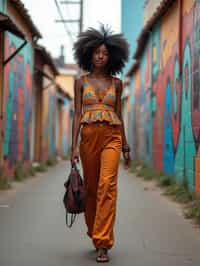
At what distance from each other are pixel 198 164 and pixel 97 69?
4.36 meters

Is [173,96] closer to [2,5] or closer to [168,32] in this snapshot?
[168,32]

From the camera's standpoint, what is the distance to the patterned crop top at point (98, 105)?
539 cm

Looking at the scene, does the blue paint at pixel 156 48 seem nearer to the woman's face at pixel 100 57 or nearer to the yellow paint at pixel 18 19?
the yellow paint at pixel 18 19


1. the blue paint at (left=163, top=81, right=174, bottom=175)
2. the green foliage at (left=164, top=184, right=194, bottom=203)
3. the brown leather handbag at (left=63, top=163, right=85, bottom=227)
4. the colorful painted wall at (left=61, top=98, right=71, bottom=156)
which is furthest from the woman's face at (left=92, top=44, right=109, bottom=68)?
the colorful painted wall at (left=61, top=98, right=71, bottom=156)

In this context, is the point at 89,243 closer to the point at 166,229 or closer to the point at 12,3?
the point at 166,229

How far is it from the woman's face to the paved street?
5.90 ft

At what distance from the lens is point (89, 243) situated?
6098 millimetres

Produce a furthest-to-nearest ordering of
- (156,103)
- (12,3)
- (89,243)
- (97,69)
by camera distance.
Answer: (156,103) < (12,3) < (89,243) < (97,69)

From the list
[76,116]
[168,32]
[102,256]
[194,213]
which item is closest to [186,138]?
[194,213]

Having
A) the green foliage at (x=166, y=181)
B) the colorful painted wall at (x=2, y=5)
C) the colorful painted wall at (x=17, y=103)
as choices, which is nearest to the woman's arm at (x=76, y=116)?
the green foliage at (x=166, y=181)

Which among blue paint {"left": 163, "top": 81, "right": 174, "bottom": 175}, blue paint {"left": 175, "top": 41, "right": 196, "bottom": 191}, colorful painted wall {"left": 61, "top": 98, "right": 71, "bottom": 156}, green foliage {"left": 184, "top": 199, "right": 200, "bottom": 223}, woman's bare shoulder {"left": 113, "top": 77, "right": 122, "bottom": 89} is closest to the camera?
woman's bare shoulder {"left": 113, "top": 77, "right": 122, "bottom": 89}

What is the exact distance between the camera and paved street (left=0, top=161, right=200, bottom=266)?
531cm

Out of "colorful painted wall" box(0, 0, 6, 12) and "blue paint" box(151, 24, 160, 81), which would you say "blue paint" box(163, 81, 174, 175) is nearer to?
"blue paint" box(151, 24, 160, 81)

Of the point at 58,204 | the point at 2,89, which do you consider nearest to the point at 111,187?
the point at 58,204
